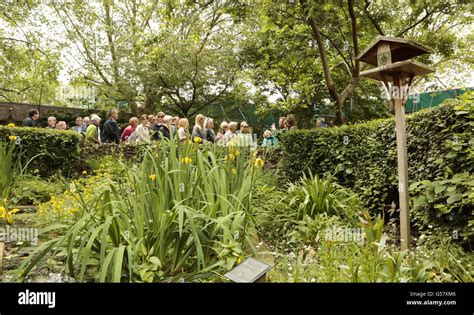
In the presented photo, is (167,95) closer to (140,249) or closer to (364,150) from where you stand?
(364,150)

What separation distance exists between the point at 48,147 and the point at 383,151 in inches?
218

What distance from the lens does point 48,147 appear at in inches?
254

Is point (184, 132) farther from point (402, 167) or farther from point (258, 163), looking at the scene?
point (402, 167)

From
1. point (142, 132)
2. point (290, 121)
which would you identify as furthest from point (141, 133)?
point (290, 121)

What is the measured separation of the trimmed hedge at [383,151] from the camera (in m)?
3.18

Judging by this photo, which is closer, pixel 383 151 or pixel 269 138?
pixel 383 151

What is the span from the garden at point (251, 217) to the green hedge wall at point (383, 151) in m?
0.02

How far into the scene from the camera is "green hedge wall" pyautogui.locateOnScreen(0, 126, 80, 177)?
6.13m

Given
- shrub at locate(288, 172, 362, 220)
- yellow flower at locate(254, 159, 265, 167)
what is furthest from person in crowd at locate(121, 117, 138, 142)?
yellow flower at locate(254, 159, 265, 167)

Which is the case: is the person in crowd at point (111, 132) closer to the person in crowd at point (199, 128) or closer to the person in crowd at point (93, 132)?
the person in crowd at point (93, 132)
